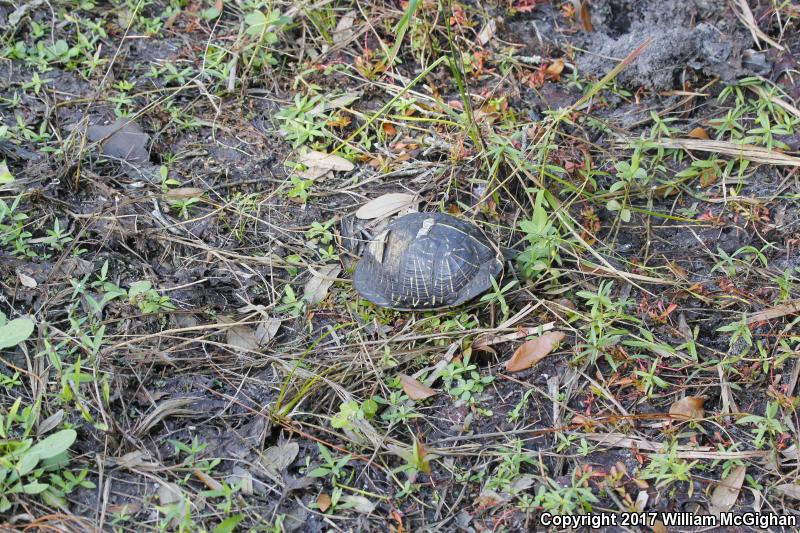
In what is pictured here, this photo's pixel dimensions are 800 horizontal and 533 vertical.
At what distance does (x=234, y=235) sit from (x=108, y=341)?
0.93 metres

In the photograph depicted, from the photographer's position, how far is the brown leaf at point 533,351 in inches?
128

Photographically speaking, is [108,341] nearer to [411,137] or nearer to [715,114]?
[411,137]

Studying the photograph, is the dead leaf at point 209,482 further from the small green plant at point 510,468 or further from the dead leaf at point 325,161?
the dead leaf at point 325,161

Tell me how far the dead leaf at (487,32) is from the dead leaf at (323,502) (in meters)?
3.12

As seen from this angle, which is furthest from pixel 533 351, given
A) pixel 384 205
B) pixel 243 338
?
pixel 243 338

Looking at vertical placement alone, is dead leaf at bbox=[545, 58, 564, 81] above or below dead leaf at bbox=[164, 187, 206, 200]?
above

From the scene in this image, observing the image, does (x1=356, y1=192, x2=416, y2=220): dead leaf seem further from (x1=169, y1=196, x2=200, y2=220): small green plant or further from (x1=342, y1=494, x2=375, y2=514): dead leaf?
(x1=342, y1=494, x2=375, y2=514): dead leaf

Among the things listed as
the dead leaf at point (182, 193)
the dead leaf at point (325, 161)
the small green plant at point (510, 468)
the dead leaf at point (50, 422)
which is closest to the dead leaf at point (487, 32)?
the dead leaf at point (325, 161)

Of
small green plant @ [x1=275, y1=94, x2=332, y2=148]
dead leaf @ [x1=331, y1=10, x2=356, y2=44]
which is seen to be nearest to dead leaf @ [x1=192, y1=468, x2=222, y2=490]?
small green plant @ [x1=275, y1=94, x2=332, y2=148]

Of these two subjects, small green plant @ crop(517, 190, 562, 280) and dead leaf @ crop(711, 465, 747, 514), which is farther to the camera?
small green plant @ crop(517, 190, 562, 280)

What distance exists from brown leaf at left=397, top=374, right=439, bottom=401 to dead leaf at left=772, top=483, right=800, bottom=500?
1.41m

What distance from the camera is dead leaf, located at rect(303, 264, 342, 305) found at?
144 inches

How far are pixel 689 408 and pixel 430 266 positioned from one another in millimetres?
1313

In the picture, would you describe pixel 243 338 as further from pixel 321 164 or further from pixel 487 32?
pixel 487 32
